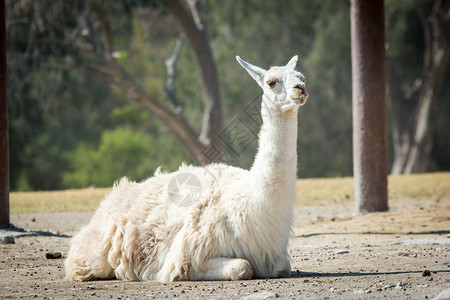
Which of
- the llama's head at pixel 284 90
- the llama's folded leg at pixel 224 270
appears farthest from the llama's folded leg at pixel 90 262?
the llama's head at pixel 284 90

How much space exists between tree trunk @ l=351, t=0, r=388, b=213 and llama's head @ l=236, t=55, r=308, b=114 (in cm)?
551

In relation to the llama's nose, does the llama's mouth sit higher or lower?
lower

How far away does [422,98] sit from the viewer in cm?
2428

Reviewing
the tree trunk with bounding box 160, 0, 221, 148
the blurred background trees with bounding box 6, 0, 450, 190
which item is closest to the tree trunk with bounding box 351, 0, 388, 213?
the blurred background trees with bounding box 6, 0, 450, 190

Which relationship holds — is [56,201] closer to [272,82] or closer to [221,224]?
[221,224]

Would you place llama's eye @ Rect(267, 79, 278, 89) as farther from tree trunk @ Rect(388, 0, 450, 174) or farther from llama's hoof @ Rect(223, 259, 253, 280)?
tree trunk @ Rect(388, 0, 450, 174)

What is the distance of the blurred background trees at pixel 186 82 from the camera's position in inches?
911

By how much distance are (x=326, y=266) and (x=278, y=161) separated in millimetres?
1590

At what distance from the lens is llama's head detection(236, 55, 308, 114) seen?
5605 millimetres

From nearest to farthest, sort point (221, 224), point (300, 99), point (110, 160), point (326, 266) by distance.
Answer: point (300, 99)
point (221, 224)
point (326, 266)
point (110, 160)

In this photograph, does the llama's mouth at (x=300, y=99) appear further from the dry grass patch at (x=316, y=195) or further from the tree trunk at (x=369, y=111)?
the dry grass patch at (x=316, y=195)

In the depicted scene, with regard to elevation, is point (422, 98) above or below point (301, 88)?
above

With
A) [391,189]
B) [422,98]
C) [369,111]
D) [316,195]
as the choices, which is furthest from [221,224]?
[422,98]

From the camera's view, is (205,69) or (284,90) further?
(205,69)
